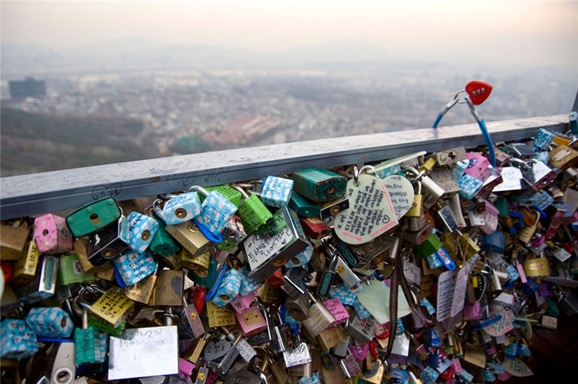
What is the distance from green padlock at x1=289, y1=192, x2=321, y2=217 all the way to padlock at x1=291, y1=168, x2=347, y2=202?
0.02 meters

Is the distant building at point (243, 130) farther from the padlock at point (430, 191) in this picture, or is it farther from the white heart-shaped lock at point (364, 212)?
the white heart-shaped lock at point (364, 212)

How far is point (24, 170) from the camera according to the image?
146ft

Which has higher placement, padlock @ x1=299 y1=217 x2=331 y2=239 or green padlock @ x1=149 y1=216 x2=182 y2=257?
green padlock @ x1=149 y1=216 x2=182 y2=257

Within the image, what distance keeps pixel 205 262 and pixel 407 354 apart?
54.0 inches

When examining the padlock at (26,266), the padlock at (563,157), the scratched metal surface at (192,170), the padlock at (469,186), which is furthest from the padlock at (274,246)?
the padlock at (563,157)

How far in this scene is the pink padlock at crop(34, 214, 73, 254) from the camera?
108 centimetres

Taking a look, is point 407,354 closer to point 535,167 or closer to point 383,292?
point 383,292

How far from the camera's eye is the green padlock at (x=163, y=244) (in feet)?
4.09

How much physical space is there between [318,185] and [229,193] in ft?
1.14

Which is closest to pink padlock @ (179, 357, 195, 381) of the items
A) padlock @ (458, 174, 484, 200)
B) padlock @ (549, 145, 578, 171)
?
padlock @ (458, 174, 484, 200)

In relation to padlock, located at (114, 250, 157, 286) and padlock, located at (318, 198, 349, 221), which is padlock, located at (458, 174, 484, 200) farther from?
padlock, located at (114, 250, 157, 286)

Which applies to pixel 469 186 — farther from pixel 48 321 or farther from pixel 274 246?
pixel 48 321

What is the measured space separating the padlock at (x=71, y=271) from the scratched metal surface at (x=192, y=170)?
0.55 feet

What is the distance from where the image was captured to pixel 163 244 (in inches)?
49.3
